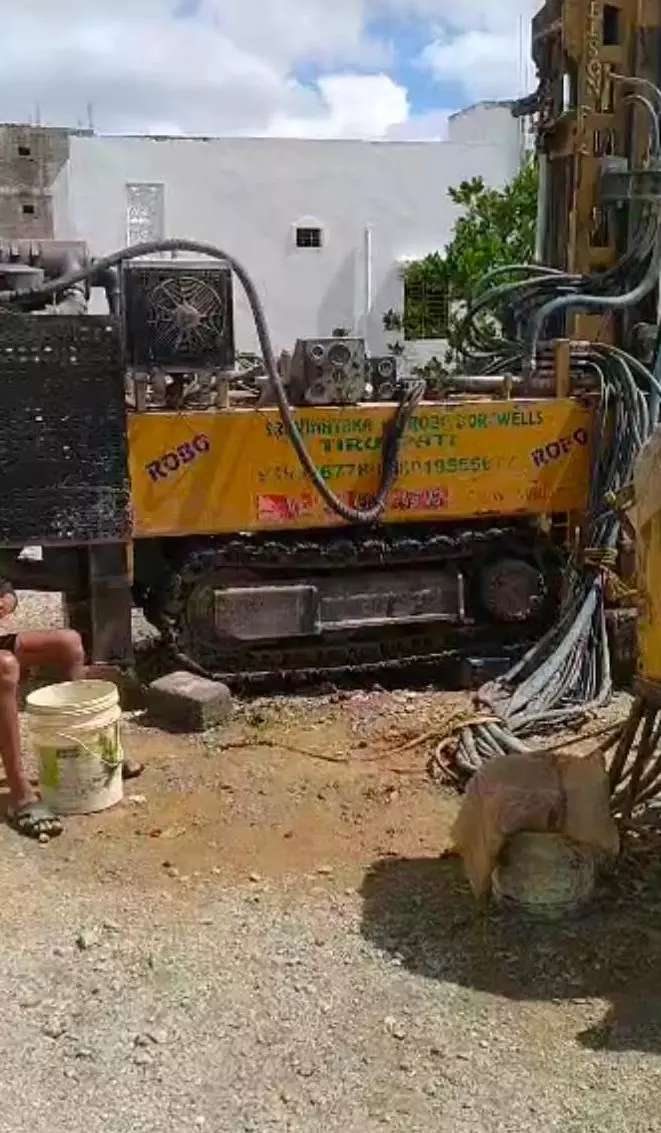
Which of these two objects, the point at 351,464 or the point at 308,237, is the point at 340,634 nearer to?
the point at 351,464

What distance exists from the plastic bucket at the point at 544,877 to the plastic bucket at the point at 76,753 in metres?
1.90

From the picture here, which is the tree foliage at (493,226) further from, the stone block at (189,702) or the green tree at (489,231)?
the stone block at (189,702)

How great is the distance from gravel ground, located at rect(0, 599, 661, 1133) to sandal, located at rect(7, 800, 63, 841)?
7cm

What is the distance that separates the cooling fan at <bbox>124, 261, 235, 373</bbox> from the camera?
7480mm

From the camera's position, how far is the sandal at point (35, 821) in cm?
599

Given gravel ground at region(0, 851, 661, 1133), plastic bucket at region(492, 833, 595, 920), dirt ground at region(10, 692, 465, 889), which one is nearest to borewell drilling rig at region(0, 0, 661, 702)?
dirt ground at region(10, 692, 465, 889)

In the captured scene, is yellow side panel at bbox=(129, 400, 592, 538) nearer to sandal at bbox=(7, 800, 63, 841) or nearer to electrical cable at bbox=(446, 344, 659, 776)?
electrical cable at bbox=(446, 344, 659, 776)

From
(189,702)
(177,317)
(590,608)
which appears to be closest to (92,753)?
(189,702)

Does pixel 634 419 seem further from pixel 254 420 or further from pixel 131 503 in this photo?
pixel 131 503

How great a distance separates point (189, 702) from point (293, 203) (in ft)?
72.4

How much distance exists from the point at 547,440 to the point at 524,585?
818 millimetres

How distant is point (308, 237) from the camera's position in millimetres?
28438

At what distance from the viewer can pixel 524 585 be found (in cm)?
831

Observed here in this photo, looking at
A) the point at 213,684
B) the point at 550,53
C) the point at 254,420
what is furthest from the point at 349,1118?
the point at 550,53
